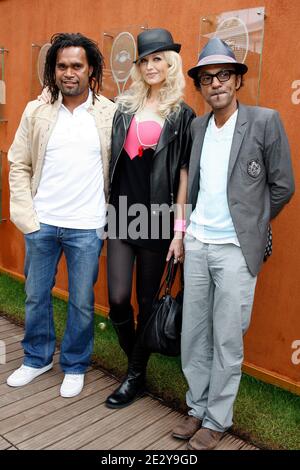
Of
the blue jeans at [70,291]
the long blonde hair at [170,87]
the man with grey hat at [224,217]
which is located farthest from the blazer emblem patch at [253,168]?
the blue jeans at [70,291]

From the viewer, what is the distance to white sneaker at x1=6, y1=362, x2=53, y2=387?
3.13m

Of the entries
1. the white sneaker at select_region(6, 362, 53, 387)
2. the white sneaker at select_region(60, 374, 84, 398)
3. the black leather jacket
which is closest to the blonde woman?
the black leather jacket

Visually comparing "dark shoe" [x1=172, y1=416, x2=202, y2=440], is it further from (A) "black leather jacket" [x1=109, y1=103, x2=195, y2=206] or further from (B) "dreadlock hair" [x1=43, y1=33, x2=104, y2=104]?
(B) "dreadlock hair" [x1=43, y1=33, x2=104, y2=104]

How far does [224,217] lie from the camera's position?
7.70 ft

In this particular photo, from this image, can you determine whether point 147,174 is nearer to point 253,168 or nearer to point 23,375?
point 253,168

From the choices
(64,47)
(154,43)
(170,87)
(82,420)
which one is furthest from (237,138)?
(82,420)

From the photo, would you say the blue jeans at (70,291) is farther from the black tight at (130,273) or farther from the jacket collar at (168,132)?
the jacket collar at (168,132)

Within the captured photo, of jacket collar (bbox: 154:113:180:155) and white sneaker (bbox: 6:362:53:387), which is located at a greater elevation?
jacket collar (bbox: 154:113:180:155)

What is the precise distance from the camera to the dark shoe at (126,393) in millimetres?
2924

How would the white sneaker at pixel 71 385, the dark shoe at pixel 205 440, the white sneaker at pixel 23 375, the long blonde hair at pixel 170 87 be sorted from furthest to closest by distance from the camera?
the white sneaker at pixel 23 375 < the white sneaker at pixel 71 385 < the long blonde hair at pixel 170 87 < the dark shoe at pixel 205 440

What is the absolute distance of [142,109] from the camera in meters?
2.70

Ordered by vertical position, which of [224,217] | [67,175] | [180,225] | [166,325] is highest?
[67,175]

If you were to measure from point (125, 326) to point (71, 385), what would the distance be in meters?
0.60

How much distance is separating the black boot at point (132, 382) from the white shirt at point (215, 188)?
3.16ft
